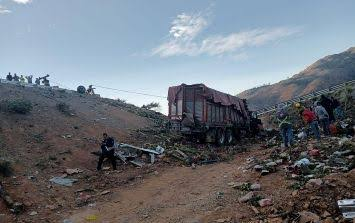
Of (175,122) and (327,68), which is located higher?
(327,68)

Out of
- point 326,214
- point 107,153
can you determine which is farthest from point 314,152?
point 107,153

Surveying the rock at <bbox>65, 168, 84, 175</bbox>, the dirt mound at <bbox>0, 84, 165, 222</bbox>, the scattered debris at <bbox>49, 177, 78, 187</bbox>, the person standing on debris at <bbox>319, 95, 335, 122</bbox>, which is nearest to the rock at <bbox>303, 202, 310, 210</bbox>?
the dirt mound at <bbox>0, 84, 165, 222</bbox>

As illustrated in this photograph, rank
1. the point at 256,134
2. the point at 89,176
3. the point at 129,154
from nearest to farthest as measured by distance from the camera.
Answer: the point at 89,176 → the point at 129,154 → the point at 256,134

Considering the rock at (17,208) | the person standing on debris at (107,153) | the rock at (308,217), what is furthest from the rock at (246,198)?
the person standing on debris at (107,153)

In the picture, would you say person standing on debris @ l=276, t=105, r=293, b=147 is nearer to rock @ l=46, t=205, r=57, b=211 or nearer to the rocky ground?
the rocky ground

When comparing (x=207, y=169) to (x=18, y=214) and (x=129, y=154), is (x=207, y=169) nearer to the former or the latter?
(x=129, y=154)

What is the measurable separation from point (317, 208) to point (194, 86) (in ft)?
39.4

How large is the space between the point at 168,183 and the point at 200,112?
779 cm

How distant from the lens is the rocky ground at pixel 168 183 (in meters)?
7.34

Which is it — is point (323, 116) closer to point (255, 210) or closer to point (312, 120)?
point (312, 120)

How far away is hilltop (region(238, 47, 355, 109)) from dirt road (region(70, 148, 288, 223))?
1800 inches

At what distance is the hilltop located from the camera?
55.5 metres

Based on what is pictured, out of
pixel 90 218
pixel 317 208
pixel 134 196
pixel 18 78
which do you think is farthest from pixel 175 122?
pixel 18 78

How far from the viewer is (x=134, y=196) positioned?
9.87 m
